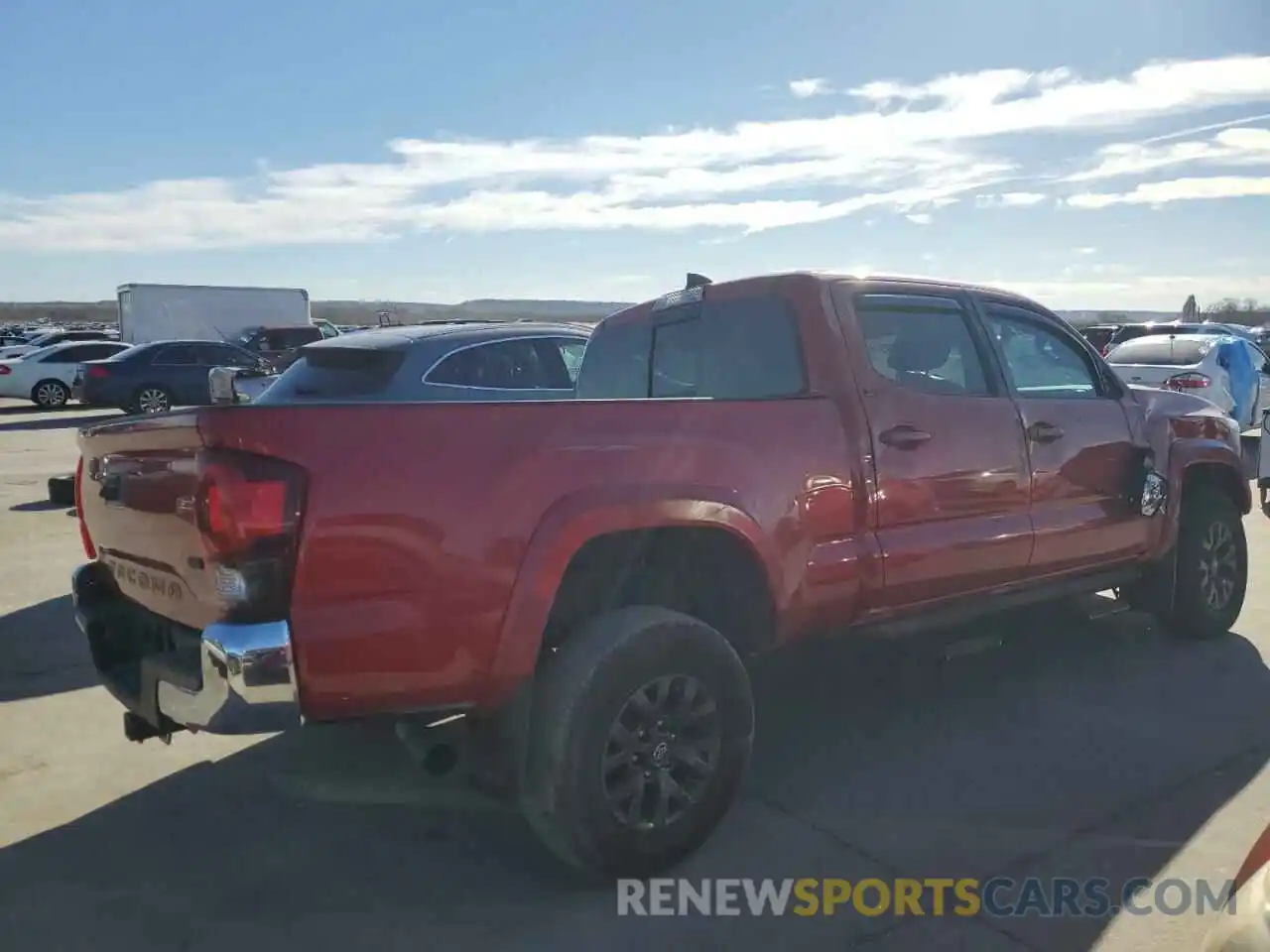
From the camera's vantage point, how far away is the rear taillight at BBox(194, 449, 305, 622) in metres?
2.75

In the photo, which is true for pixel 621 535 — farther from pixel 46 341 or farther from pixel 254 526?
pixel 46 341

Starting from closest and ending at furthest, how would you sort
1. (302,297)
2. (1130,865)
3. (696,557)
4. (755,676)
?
(1130,865) < (696,557) < (755,676) < (302,297)

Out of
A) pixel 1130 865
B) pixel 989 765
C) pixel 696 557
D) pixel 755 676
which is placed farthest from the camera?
pixel 755 676

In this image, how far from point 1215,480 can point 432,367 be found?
4.94 meters

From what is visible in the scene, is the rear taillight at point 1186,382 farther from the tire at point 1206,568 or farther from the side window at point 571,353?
the side window at point 571,353

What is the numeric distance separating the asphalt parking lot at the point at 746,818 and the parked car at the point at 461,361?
2872mm

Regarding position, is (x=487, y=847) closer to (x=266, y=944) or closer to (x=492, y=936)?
(x=492, y=936)

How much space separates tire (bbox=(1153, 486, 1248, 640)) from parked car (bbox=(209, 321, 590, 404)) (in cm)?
404

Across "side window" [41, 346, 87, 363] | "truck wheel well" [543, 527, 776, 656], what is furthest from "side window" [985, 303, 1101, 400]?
"side window" [41, 346, 87, 363]

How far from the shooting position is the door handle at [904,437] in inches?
160

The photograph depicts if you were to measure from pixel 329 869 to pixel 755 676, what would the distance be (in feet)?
8.05

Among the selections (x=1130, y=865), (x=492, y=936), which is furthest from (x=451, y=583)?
(x=1130, y=865)

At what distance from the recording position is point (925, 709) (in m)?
4.94

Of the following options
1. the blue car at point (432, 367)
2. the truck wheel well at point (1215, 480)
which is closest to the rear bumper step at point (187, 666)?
the blue car at point (432, 367)
